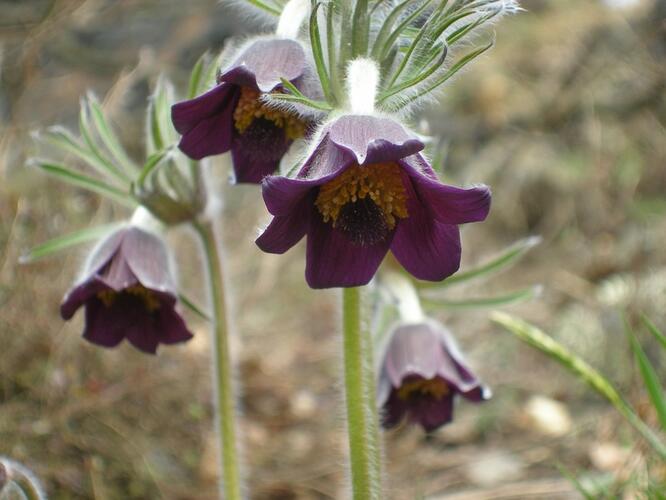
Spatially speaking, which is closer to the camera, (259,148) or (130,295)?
(259,148)

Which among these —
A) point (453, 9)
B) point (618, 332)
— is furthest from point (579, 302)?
point (453, 9)

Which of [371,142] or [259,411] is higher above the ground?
[371,142]

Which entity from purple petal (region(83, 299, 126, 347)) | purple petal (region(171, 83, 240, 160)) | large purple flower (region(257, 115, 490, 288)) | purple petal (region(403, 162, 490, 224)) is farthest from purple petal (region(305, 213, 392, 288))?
purple petal (region(83, 299, 126, 347))

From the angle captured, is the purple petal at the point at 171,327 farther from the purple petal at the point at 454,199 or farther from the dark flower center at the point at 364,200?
the purple petal at the point at 454,199

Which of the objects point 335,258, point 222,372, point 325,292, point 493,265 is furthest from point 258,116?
point 325,292

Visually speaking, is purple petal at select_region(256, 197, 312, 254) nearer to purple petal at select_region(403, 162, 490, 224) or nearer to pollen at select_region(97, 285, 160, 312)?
purple petal at select_region(403, 162, 490, 224)

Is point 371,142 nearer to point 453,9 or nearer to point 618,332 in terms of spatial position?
point 453,9

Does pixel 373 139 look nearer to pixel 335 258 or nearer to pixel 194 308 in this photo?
pixel 335 258
